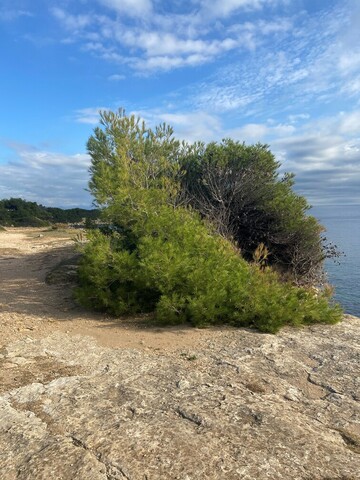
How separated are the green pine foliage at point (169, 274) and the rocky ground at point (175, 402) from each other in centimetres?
43

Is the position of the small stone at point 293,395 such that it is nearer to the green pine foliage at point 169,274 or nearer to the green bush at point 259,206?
the green pine foliage at point 169,274

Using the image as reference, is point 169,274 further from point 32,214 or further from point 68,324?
point 32,214

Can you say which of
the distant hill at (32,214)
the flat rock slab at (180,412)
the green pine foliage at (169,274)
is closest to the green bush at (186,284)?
the green pine foliage at (169,274)

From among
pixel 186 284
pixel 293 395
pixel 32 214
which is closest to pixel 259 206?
pixel 186 284

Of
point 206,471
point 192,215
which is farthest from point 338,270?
point 206,471

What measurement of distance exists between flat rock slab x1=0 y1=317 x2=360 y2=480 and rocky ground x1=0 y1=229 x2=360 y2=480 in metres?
0.01

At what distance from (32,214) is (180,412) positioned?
46.3 metres

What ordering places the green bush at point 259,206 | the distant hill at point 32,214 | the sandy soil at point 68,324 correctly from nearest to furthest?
the sandy soil at point 68,324 < the green bush at point 259,206 < the distant hill at point 32,214

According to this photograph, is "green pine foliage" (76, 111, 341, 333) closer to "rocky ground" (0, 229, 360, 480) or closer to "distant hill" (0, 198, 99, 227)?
"rocky ground" (0, 229, 360, 480)

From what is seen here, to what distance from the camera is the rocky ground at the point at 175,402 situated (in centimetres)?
306

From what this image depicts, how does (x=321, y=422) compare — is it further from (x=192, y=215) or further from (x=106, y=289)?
(x=192, y=215)

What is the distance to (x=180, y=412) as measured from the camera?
3.93 metres

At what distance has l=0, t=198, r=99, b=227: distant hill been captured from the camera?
43094 mm

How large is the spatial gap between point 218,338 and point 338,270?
1751 cm
